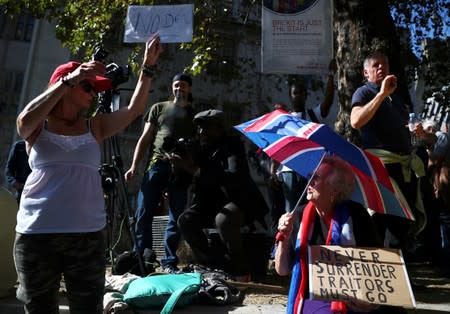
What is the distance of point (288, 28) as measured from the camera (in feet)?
17.9

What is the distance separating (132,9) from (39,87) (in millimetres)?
18679

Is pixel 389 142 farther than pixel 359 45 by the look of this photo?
No

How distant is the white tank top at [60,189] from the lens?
7.85 feet

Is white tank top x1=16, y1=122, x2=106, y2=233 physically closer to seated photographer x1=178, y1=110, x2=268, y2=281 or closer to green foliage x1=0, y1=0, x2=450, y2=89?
seated photographer x1=178, y1=110, x2=268, y2=281

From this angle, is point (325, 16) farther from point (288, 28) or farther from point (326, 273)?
point (326, 273)

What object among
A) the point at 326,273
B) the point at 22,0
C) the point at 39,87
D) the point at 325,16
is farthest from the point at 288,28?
the point at 39,87

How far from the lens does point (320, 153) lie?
9.53 ft

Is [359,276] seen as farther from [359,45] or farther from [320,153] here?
[359,45]

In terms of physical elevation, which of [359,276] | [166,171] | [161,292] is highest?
[166,171]

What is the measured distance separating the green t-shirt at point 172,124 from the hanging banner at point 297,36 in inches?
35.1

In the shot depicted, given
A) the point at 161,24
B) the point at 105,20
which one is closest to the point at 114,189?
the point at 161,24

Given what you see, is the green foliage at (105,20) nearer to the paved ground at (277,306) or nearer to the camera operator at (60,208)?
the paved ground at (277,306)

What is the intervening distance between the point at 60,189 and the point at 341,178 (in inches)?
53.0

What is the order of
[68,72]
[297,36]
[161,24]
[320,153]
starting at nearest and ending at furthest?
1. [68,72]
2. [320,153]
3. [161,24]
4. [297,36]
